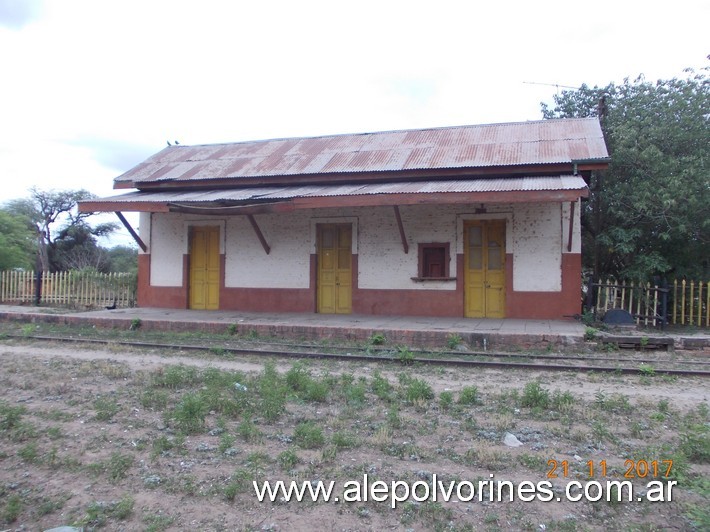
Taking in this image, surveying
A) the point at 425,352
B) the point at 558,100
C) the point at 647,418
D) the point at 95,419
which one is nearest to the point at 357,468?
the point at 95,419

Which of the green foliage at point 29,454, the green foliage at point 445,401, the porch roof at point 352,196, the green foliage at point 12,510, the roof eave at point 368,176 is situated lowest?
the green foliage at point 12,510

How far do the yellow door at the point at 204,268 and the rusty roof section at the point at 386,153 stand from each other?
1594 mm

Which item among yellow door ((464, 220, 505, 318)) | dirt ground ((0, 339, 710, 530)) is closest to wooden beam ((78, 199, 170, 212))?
dirt ground ((0, 339, 710, 530))

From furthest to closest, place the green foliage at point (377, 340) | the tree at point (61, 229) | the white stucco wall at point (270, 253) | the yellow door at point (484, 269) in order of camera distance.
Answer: the tree at point (61, 229), the white stucco wall at point (270, 253), the yellow door at point (484, 269), the green foliage at point (377, 340)

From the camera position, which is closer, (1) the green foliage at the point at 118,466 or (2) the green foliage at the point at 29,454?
(1) the green foliage at the point at 118,466

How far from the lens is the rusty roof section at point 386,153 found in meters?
13.6

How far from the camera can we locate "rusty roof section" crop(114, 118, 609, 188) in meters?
13.6

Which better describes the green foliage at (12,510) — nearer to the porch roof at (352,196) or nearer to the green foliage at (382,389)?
the green foliage at (382,389)

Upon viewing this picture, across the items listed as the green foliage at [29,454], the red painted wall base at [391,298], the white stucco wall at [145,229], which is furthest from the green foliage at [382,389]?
the white stucco wall at [145,229]

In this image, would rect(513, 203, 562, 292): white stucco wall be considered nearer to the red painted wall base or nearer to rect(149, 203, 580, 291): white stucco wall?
rect(149, 203, 580, 291): white stucco wall

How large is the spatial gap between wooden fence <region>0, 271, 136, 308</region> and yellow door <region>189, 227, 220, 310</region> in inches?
132

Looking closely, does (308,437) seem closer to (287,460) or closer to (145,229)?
(287,460)

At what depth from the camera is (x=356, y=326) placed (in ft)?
38.2

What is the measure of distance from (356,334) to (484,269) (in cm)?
420
